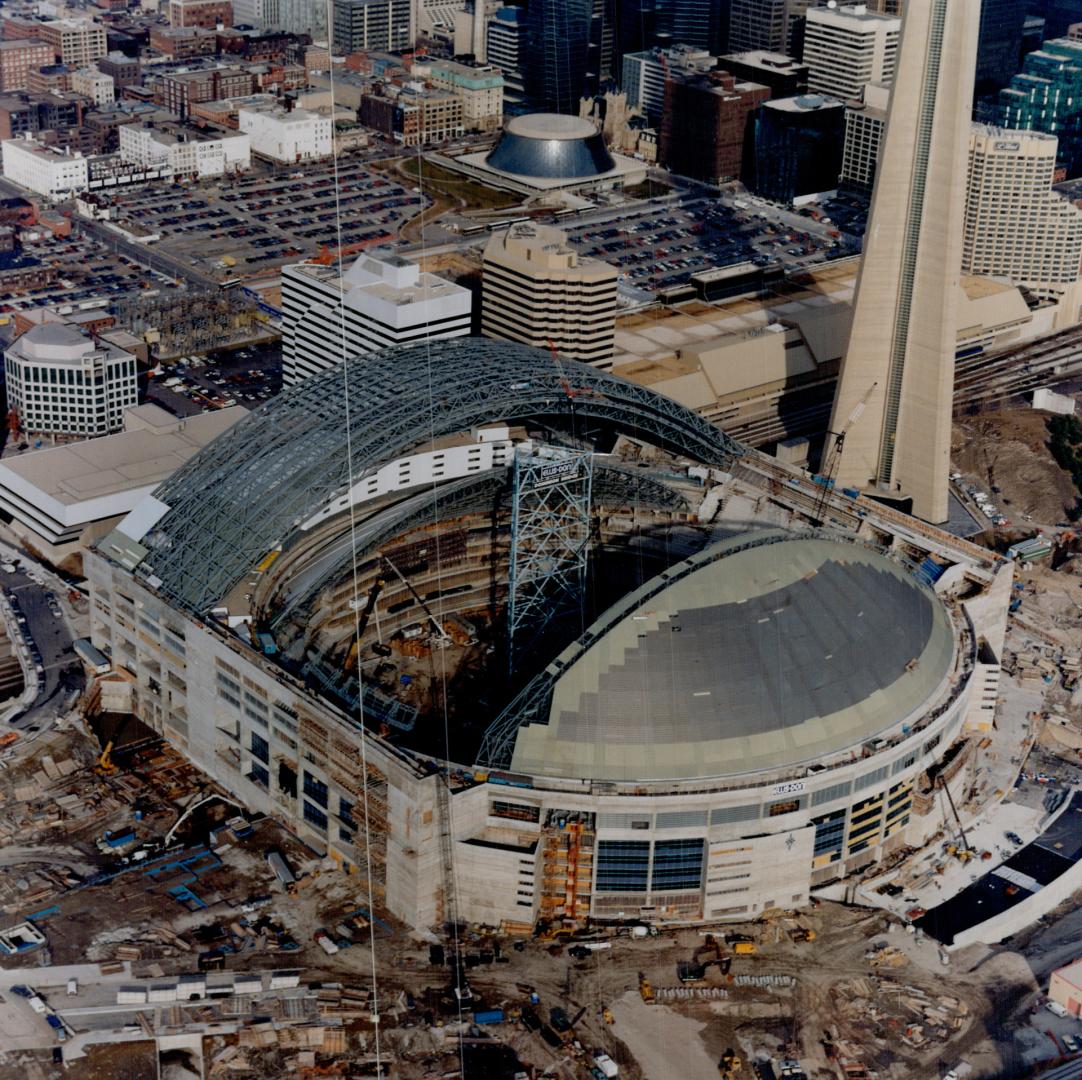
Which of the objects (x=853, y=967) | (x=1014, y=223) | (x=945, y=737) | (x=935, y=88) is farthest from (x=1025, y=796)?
(x=1014, y=223)

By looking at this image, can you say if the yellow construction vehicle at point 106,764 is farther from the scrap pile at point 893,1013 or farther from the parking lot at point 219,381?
the parking lot at point 219,381

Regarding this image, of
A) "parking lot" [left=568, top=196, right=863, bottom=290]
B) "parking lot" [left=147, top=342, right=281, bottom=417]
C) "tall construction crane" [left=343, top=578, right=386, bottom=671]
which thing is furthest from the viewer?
"parking lot" [left=568, top=196, right=863, bottom=290]

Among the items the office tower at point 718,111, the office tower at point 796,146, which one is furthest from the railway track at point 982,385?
the office tower at point 718,111

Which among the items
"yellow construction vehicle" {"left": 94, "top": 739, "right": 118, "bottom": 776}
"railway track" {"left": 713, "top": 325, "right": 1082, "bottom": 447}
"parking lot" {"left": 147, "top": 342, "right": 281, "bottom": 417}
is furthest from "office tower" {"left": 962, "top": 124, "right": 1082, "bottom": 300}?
"yellow construction vehicle" {"left": 94, "top": 739, "right": 118, "bottom": 776}

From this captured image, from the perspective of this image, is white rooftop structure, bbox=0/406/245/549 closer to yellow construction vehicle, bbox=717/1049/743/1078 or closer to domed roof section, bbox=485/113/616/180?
yellow construction vehicle, bbox=717/1049/743/1078

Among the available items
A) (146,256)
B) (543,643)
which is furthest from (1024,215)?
(543,643)

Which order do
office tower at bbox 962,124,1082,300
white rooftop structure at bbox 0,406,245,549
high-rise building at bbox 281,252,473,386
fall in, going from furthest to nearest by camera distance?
office tower at bbox 962,124,1082,300 → high-rise building at bbox 281,252,473,386 → white rooftop structure at bbox 0,406,245,549

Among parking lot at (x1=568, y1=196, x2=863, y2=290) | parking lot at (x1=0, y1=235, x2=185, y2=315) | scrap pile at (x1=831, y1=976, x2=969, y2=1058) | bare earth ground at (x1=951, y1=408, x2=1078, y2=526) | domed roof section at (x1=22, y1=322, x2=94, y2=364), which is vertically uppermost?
domed roof section at (x1=22, y1=322, x2=94, y2=364)
